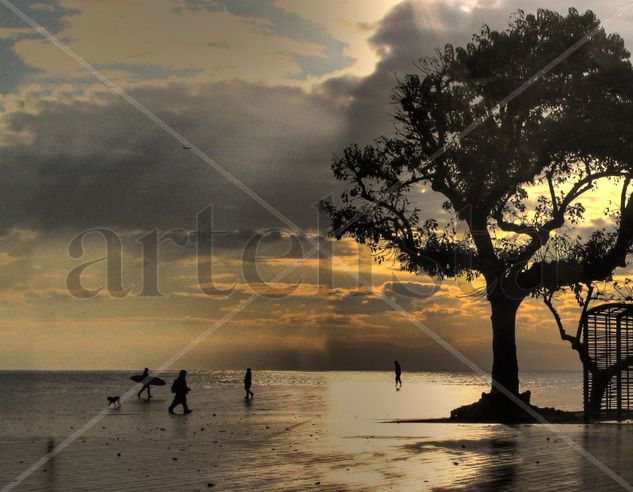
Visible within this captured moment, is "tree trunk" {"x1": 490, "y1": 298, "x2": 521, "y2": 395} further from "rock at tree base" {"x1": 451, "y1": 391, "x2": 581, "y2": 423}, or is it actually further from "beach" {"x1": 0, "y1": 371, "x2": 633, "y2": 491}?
"beach" {"x1": 0, "y1": 371, "x2": 633, "y2": 491}

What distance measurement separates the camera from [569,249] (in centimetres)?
3525

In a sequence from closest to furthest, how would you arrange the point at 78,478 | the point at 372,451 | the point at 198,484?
the point at 198,484, the point at 78,478, the point at 372,451

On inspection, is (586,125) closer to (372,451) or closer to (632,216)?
(632,216)

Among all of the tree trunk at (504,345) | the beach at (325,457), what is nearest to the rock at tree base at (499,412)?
the tree trunk at (504,345)

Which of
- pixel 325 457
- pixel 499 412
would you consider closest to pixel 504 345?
pixel 499 412

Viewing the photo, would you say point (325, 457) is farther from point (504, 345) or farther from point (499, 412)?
point (504, 345)

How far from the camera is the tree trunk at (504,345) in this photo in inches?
1361

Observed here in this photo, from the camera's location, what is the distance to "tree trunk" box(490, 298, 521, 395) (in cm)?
3456

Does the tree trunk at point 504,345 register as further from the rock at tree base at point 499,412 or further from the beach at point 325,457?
the beach at point 325,457

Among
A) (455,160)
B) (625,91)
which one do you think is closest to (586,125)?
(625,91)

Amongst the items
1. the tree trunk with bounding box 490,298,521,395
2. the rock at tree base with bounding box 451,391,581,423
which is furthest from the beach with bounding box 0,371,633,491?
the tree trunk with bounding box 490,298,521,395

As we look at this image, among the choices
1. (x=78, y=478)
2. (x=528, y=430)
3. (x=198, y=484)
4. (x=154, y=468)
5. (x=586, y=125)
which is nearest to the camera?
(x=198, y=484)

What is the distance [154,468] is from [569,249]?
22.6 m

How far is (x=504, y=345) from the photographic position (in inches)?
1372
